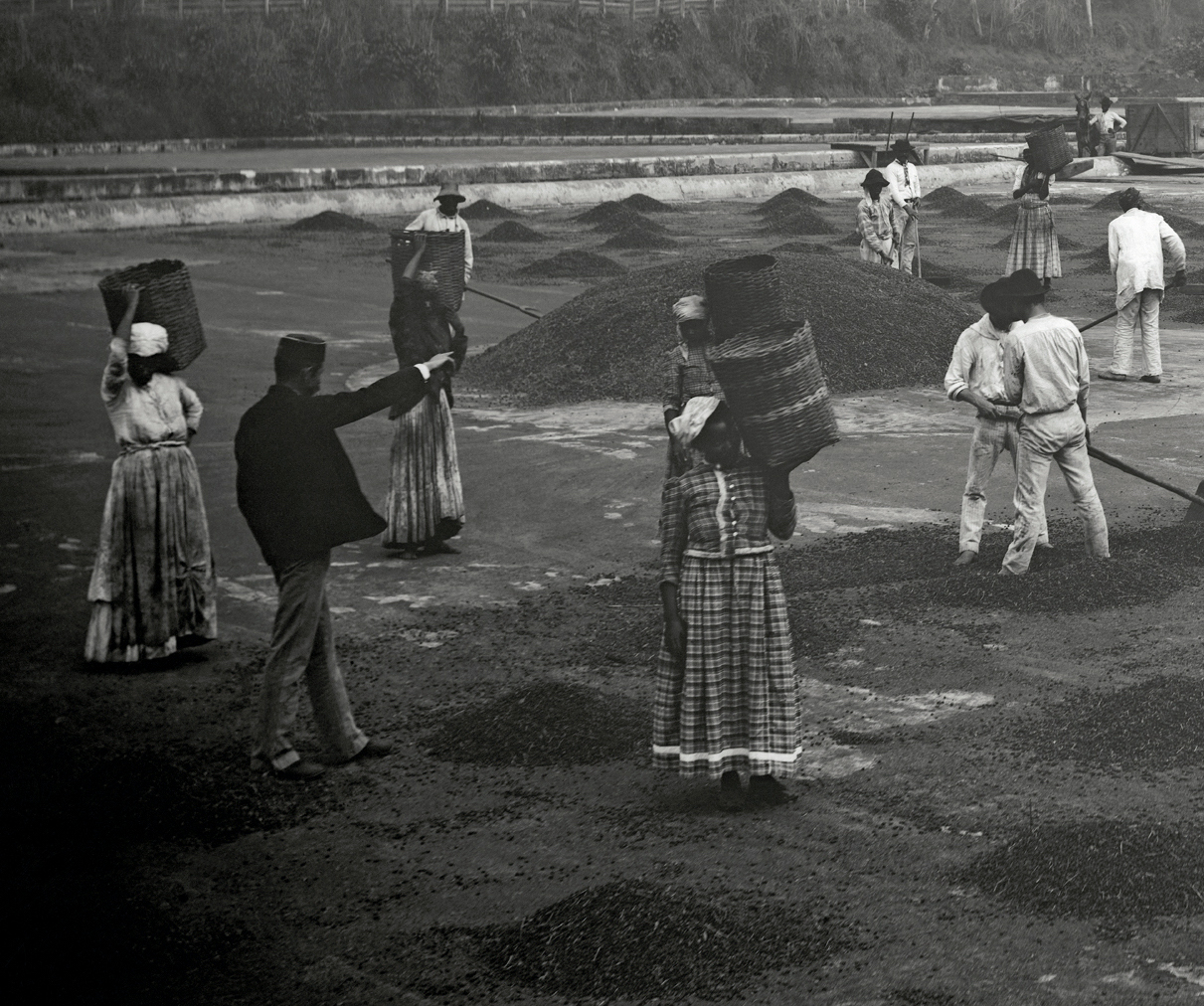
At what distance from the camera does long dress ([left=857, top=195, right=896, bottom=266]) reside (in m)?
17.9

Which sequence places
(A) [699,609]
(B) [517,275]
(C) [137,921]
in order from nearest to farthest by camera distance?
(C) [137,921] < (A) [699,609] < (B) [517,275]

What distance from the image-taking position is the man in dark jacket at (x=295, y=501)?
5.91 m

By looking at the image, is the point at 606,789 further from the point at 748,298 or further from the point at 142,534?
the point at 142,534

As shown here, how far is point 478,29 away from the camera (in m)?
59.3

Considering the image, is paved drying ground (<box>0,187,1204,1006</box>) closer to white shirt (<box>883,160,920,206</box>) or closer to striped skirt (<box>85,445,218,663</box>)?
striped skirt (<box>85,445,218,663</box>)

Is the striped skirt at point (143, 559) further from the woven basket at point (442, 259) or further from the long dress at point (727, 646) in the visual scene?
the long dress at point (727, 646)

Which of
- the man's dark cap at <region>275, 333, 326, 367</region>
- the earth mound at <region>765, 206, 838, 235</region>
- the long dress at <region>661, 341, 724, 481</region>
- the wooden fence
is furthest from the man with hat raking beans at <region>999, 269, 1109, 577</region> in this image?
the wooden fence

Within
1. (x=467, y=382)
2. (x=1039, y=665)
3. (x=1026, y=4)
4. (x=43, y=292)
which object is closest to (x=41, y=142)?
(x=43, y=292)

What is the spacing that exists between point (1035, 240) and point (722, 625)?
13.7m

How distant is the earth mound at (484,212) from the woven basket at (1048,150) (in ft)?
46.5

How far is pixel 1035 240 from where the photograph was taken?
17.9 meters

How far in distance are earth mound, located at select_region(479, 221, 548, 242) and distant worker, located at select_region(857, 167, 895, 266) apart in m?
9.94

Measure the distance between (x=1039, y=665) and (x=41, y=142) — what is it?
4274cm

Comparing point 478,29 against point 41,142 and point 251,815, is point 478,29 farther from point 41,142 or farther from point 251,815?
point 251,815
